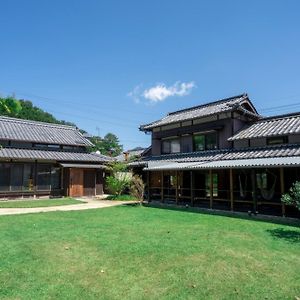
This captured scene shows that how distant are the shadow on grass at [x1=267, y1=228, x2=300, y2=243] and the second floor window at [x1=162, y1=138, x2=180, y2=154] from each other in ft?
42.1

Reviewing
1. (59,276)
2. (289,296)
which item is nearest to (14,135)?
(59,276)

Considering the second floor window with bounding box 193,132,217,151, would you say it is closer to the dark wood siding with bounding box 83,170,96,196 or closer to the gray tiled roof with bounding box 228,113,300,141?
the gray tiled roof with bounding box 228,113,300,141

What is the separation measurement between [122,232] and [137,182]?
949 cm

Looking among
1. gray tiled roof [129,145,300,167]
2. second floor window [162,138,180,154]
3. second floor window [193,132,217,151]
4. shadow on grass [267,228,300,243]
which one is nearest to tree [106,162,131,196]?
gray tiled roof [129,145,300,167]

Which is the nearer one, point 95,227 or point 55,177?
point 95,227

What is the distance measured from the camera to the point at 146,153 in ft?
91.9

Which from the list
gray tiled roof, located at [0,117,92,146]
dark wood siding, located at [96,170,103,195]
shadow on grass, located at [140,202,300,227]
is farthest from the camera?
dark wood siding, located at [96,170,103,195]

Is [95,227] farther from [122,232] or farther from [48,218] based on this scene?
[48,218]

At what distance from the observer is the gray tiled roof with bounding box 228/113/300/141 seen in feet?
54.6

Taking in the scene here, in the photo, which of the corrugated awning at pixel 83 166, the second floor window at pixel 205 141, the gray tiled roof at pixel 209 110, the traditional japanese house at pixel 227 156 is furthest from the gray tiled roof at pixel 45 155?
the second floor window at pixel 205 141

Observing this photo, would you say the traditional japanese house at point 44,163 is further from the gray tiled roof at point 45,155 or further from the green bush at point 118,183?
the green bush at point 118,183

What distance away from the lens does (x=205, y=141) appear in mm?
20766

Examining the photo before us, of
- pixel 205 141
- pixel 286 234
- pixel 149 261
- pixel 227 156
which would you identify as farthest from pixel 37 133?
pixel 286 234

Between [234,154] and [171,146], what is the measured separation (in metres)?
6.50
